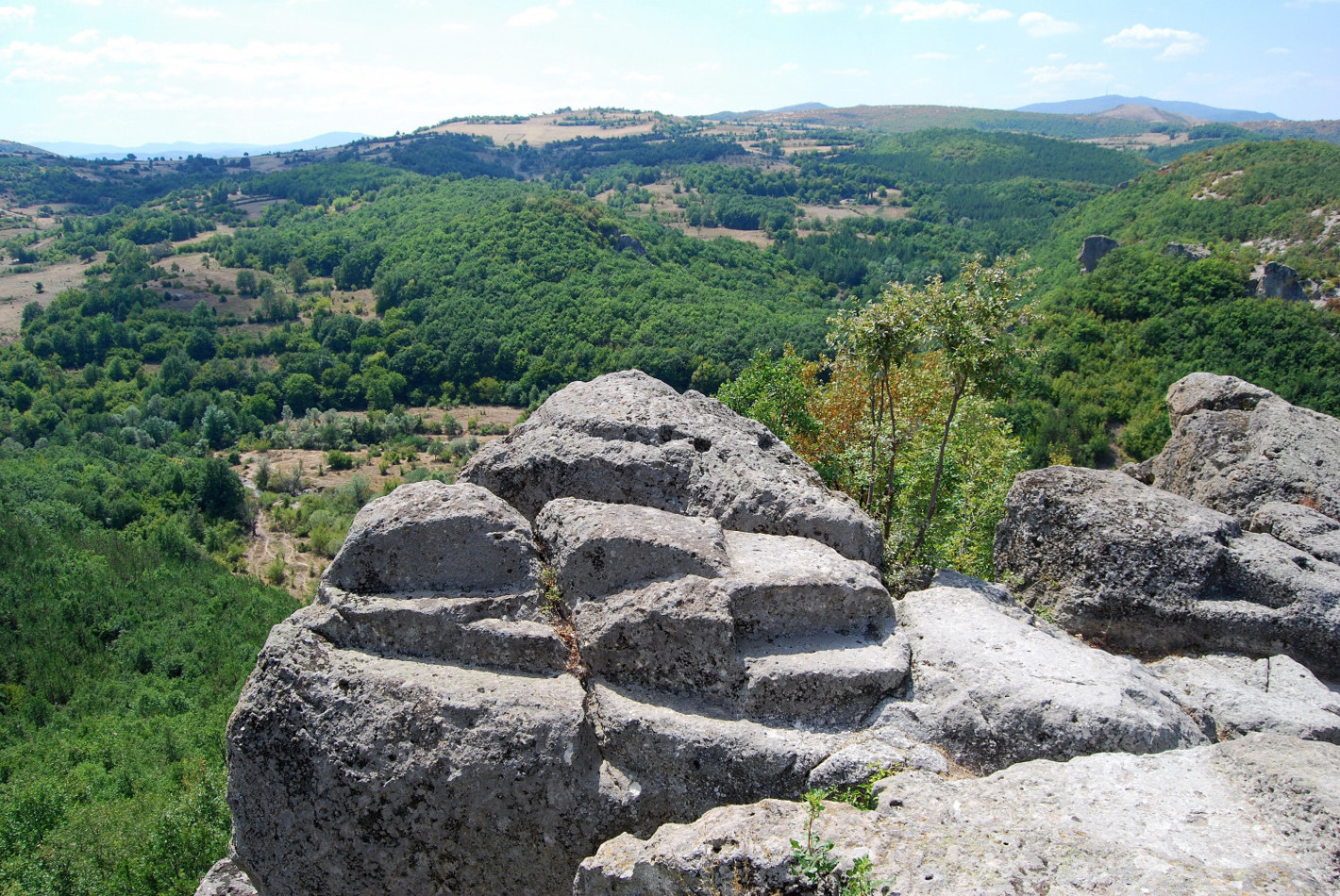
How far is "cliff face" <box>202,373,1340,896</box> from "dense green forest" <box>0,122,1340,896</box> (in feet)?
19.1

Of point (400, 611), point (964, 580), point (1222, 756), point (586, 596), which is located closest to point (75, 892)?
point (400, 611)

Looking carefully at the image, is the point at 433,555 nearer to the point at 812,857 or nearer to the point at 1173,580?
the point at 812,857

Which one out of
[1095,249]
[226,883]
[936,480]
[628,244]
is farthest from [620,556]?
[628,244]

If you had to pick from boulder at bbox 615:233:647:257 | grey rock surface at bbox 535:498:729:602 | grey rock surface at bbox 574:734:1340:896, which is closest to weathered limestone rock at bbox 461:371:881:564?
grey rock surface at bbox 535:498:729:602

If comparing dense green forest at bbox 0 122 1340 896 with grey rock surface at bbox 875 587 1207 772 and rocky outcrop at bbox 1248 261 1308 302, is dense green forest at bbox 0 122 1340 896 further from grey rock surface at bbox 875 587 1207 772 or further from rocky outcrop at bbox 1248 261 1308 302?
grey rock surface at bbox 875 587 1207 772

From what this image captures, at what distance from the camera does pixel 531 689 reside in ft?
32.1

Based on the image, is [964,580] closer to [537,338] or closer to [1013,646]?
[1013,646]

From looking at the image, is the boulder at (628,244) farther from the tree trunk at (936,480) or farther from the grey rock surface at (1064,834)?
the grey rock surface at (1064,834)

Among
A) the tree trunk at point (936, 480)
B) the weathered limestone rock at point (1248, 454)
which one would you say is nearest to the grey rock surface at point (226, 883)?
the tree trunk at point (936, 480)

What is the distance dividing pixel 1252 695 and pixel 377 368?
13954cm

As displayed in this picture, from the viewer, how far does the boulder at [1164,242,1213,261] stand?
7094cm

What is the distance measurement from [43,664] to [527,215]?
12210 centimetres

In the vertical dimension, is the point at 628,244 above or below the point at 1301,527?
above

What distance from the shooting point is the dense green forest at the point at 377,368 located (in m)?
25.1
